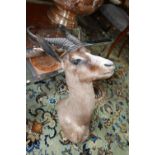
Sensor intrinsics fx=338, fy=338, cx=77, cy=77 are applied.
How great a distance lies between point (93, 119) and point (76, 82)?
0.17 metres

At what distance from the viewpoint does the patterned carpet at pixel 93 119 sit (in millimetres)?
1295

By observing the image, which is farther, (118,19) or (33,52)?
(118,19)

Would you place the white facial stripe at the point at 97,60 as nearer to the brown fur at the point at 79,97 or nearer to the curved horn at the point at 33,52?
the brown fur at the point at 79,97

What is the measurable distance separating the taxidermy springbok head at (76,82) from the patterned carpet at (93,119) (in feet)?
0.09

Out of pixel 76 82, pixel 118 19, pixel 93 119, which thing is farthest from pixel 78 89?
pixel 118 19

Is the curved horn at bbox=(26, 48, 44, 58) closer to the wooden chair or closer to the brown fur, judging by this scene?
the brown fur

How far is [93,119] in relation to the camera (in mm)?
1418

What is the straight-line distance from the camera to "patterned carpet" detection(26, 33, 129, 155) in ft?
4.25

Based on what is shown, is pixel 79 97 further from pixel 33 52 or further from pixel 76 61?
pixel 33 52
